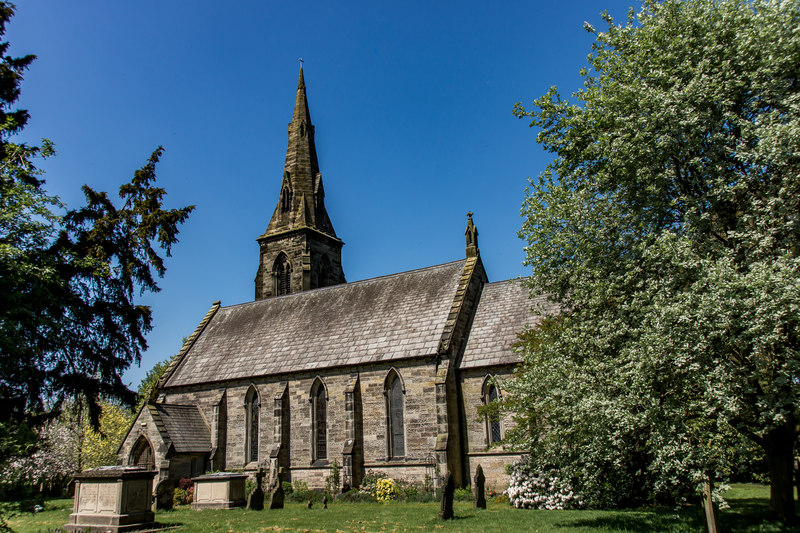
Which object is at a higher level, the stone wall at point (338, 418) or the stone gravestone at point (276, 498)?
the stone wall at point (338, 418)

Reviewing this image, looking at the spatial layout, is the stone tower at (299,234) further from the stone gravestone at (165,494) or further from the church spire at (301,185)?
the stone gravestone at (165,494)

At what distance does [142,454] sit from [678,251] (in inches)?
1022

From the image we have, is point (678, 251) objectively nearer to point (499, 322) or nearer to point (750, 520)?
point (750, 520)

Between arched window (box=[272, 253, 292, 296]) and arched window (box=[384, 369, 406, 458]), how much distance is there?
57.4ft

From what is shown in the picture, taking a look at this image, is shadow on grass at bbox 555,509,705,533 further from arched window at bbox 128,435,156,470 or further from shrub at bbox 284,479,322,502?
arched window at bbox 128,435,156,470

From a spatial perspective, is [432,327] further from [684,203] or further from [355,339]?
[684,203]

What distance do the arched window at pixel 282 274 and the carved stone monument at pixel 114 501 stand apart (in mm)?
25365

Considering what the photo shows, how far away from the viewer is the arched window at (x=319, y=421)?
26203 mm

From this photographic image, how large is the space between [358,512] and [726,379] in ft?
41.3

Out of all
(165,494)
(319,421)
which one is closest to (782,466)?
(319,421)

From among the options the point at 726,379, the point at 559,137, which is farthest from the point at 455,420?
the point at 726,379

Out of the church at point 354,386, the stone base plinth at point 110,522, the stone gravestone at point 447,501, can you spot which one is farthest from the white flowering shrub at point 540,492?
the stone base plinth at point 110,522

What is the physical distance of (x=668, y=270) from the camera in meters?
11.8

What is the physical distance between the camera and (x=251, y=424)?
28719 mm
